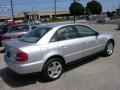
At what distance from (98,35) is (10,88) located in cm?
372

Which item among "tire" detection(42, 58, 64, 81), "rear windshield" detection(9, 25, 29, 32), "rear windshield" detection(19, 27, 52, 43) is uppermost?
"rear windshield" detection(19, 27, 52, 43)

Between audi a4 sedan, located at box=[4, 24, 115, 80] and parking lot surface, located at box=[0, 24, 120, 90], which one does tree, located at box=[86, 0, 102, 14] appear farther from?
parking lot surface, located at box=[0, 24, 120, 90]

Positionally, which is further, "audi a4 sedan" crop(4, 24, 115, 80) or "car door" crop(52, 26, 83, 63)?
"car door" crop(52, 26, 83, 63)

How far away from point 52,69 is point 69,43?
97 cm

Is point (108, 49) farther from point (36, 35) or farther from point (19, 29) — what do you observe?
point (19, 29)

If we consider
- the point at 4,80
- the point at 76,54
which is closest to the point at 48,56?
the point at 76,54

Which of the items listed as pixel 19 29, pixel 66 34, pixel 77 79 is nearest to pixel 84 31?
pixel 66 34

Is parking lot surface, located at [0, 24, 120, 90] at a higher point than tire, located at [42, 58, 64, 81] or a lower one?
lower

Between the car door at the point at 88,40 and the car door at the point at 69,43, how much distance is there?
0.69 ft

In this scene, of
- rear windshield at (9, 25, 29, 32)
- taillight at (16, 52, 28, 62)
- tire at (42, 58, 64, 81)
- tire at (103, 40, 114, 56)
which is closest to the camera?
taillight at (16, 52, 28, 62)

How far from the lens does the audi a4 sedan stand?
529cm

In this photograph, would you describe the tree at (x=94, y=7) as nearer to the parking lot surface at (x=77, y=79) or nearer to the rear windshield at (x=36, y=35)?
the parking lot surface at (x=77, y=79)

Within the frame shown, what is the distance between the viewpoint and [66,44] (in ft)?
19.8

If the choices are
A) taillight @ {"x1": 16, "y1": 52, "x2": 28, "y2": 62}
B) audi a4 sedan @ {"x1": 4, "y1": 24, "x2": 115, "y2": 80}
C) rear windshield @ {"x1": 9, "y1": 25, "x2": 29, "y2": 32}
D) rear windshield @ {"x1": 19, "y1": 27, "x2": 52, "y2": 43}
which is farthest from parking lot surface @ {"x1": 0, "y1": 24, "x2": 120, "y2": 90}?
rear windshield @ {"x1": 9, "y1": 25, "x2": 29, "y2": 32}
